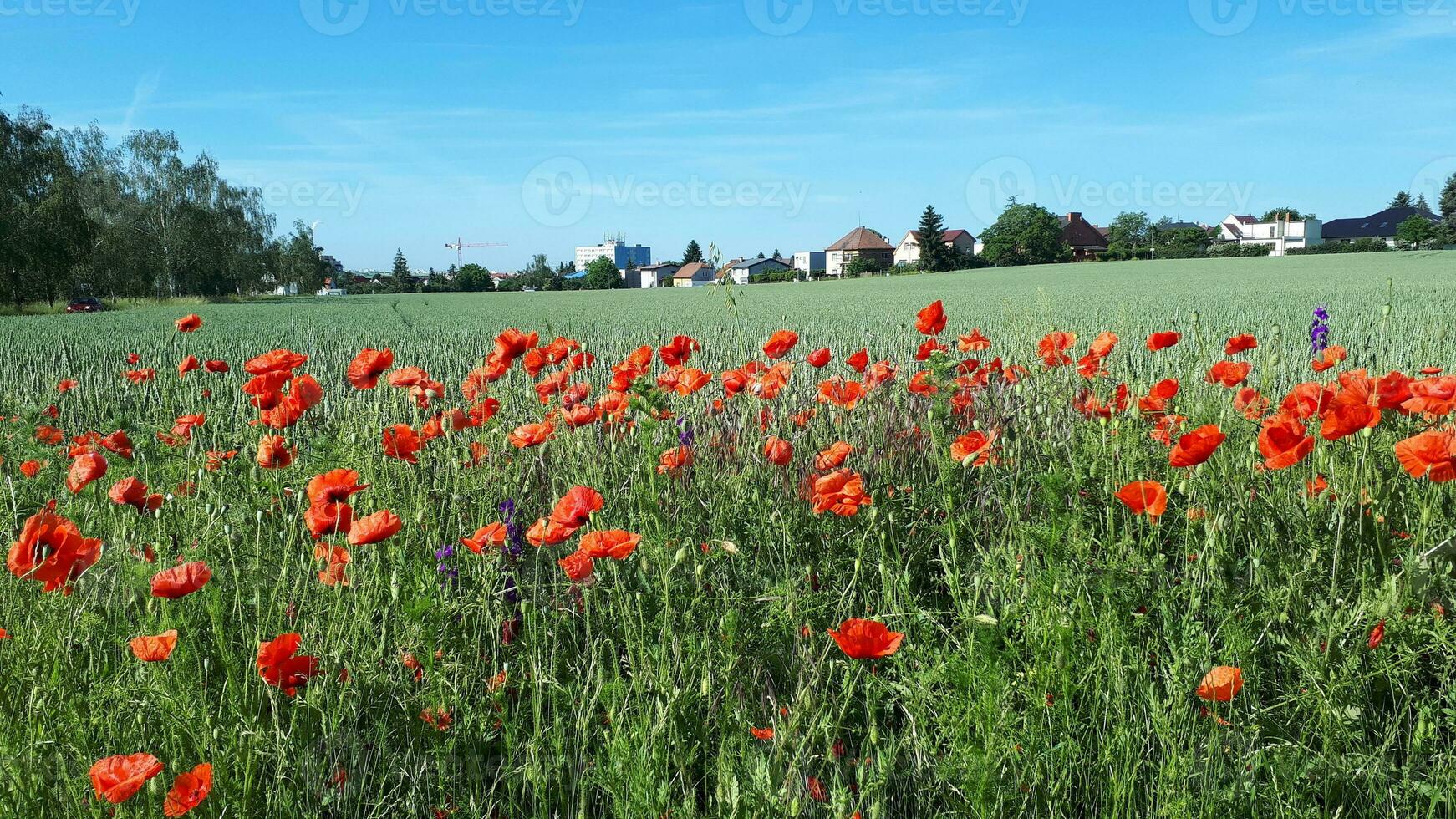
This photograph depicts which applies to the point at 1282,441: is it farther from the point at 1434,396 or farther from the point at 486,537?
the point at 486,537

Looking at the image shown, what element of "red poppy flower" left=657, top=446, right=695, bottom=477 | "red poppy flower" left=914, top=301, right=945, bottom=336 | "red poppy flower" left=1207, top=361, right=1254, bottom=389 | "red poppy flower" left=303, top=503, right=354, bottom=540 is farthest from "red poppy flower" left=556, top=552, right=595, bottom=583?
"red poppy flower" left=1207, top=361, right=1254, bottom=389

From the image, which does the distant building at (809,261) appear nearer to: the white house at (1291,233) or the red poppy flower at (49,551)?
the white house at (1291,233)

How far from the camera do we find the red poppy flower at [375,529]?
150 cm

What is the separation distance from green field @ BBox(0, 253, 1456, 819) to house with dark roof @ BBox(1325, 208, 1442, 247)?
11350 cm

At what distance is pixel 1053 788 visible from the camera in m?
1.36

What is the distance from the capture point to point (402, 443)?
2219 millimetres

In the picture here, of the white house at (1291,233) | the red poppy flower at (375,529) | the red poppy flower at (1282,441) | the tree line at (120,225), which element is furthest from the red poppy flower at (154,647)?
the white house at (1291,233)

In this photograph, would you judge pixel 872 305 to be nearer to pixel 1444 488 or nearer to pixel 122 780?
pixel 1444 488

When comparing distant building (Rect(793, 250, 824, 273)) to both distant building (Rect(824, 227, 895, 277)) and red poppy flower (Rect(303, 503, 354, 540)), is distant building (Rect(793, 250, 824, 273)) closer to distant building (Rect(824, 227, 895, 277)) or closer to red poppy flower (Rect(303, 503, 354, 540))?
distant building (Rect(824, 227, 895, 277))

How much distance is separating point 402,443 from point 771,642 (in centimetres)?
101

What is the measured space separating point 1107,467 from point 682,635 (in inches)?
48.1

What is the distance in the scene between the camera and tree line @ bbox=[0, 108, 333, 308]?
28688mm

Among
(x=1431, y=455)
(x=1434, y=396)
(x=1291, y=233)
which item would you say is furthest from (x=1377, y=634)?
(x=1291, y=233)

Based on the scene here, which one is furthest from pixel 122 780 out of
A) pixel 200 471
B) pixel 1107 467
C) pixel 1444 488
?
pixel 1444 488
